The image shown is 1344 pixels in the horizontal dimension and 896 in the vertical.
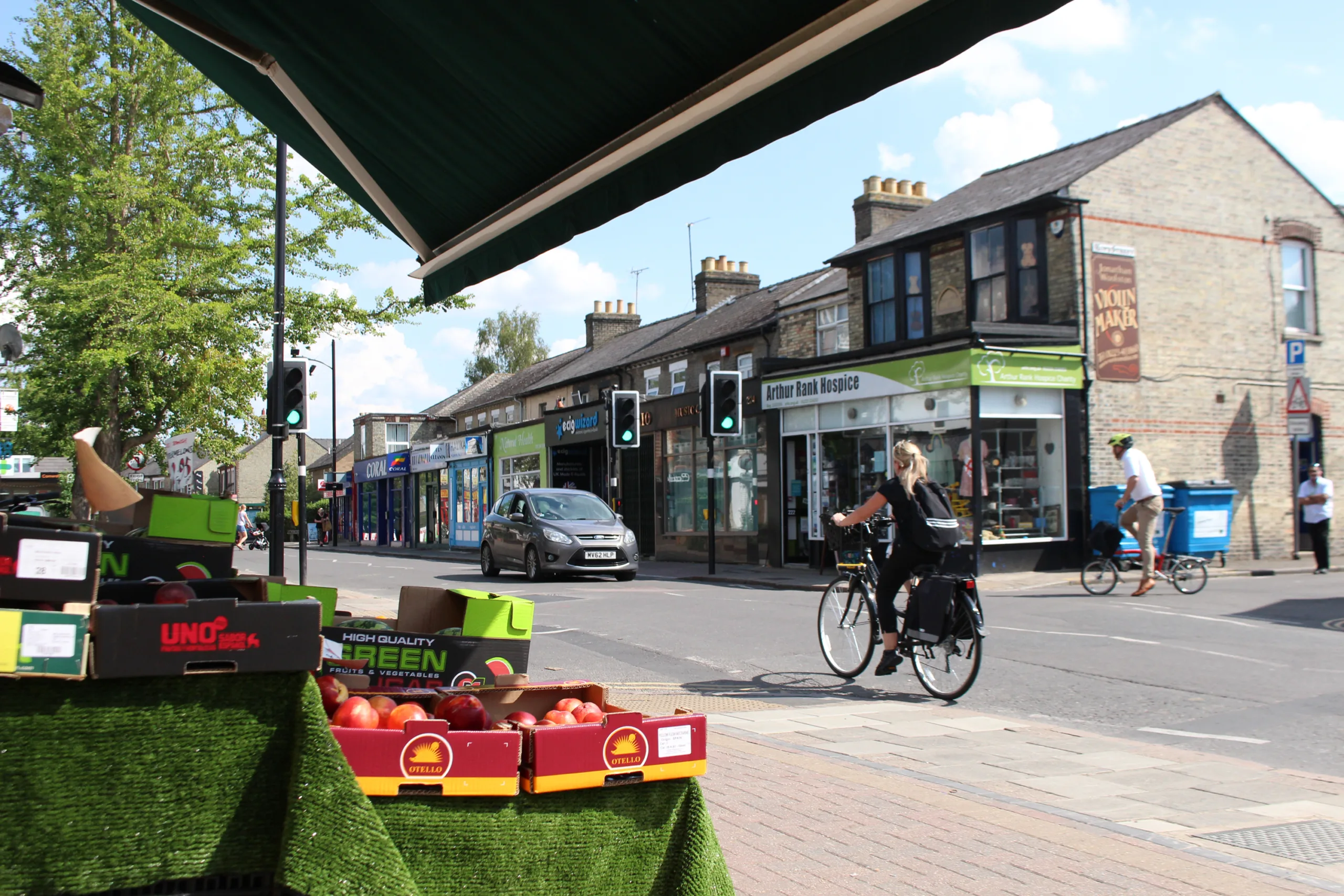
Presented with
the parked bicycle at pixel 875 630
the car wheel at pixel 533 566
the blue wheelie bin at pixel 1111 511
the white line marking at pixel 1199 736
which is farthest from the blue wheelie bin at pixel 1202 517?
the white line marking at pixel 1199 736

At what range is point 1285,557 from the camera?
69.3 feet

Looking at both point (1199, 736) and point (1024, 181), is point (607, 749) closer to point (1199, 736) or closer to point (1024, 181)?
point (1199, 736)

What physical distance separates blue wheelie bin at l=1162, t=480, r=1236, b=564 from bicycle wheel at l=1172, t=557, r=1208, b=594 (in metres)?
2.60

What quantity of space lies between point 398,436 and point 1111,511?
46.8 metres

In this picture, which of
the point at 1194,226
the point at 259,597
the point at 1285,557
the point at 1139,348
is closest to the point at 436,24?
the point at 259,597

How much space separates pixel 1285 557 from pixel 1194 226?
22.2 feet

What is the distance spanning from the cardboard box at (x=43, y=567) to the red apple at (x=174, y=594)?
215 millimetres

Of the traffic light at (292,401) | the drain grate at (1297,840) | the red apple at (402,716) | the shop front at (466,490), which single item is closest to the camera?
the red apple at (402,716)

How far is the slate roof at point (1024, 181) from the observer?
1977 cm

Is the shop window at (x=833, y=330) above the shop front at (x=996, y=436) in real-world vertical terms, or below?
above

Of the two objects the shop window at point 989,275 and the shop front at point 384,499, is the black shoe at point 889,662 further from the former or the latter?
the shop front at point 384,499

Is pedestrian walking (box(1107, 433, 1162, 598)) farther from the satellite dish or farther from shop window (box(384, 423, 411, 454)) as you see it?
shop window (box(384, 423, 411, 454))

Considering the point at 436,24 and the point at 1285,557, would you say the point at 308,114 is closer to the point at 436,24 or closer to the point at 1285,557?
the point at 436,24

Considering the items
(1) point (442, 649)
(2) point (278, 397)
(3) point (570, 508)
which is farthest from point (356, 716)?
(3) point (570, 508)
